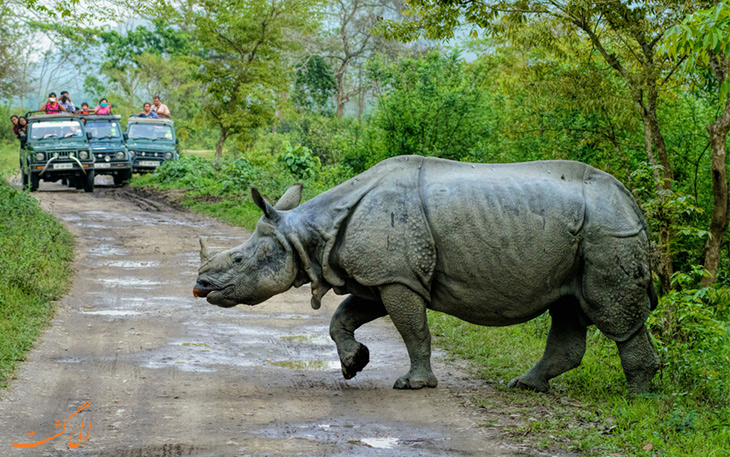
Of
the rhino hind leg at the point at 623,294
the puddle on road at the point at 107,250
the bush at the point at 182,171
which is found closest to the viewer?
the rhino hind leg at the point at 623,294

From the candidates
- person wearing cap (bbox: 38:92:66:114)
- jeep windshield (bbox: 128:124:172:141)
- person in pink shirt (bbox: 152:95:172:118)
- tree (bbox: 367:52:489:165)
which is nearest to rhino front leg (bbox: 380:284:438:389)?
tree (bbox: 367:52:489:165)

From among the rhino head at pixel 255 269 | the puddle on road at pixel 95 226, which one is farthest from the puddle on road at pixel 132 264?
the rhino head at pixel 255 269

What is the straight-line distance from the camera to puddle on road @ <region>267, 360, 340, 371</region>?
7.40m

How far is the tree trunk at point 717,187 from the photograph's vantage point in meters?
8.59

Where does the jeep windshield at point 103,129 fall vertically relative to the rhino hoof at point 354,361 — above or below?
above

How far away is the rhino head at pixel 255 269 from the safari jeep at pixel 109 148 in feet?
67.4

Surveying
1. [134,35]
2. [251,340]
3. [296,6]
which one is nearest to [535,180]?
[251,340]

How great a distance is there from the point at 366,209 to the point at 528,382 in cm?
186

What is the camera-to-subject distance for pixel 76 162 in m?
23.9

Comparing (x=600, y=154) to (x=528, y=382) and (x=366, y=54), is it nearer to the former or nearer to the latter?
(x=528, y=382)

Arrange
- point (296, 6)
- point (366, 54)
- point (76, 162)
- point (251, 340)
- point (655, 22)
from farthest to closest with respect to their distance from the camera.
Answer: point (366, 54) < point (296, 6) < point (76, 162) < point (655, 22) < point (251, 340)

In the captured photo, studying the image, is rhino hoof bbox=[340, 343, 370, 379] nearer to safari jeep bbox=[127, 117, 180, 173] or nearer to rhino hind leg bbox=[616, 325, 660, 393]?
rhino hind leg bbox=[616, 325, 660, 393]

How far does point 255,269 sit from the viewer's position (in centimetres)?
662

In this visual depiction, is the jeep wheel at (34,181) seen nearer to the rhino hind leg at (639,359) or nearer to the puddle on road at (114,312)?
the puddle on road at (114,312)
